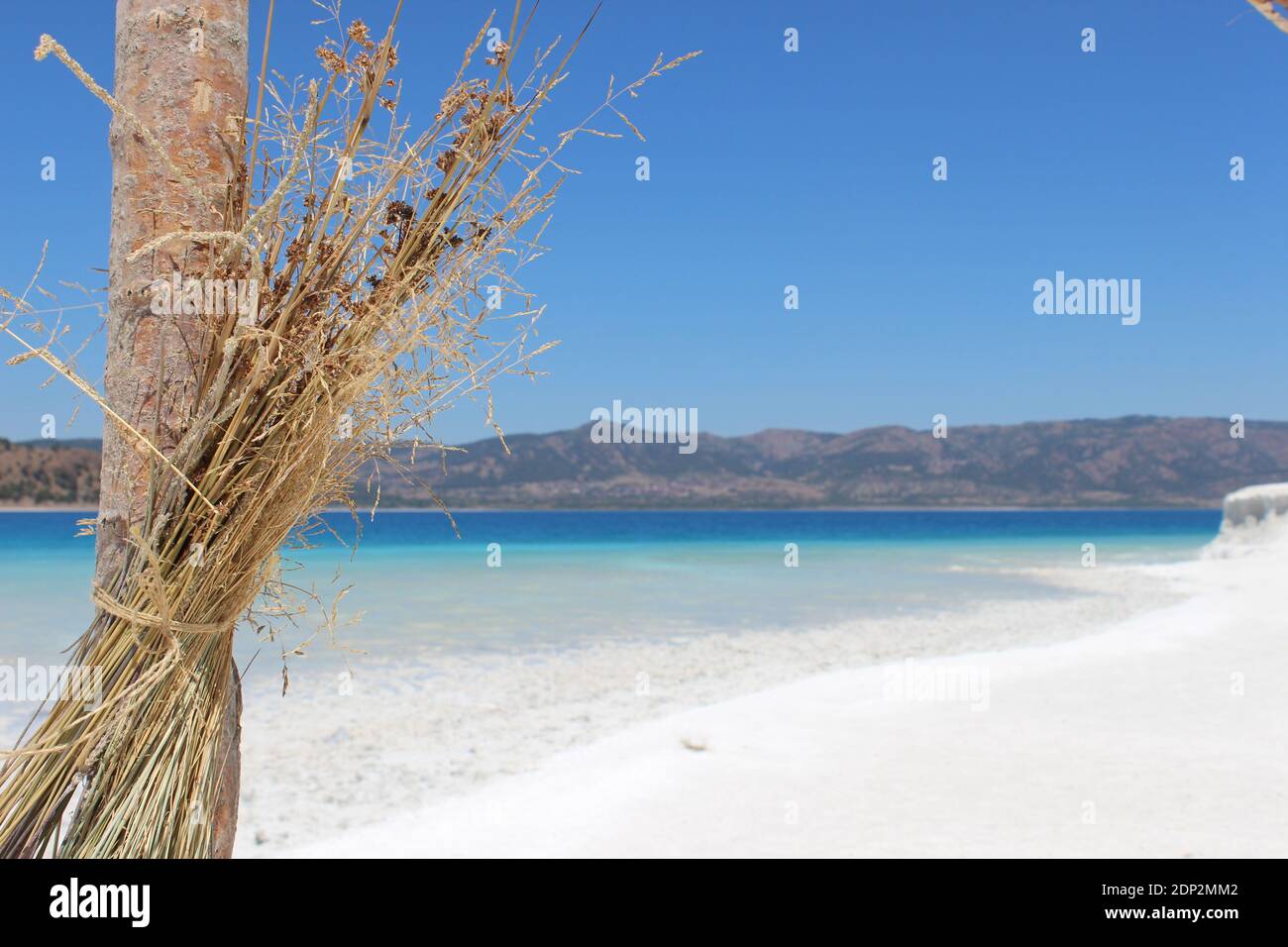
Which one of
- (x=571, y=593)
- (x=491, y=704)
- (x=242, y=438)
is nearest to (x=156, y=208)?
(x=242, y=438)

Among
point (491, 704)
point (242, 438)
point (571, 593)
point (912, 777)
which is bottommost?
point (571, 593)

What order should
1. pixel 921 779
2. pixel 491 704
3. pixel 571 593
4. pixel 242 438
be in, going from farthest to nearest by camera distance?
1. pixel 571 593
2. pixel 491 704
3. pixel 921 779
4. pixel 242 438

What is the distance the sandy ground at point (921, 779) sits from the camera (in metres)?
4.02

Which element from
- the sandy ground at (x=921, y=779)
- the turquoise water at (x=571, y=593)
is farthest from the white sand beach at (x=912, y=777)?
the turquoise water at (x=571, y=593)

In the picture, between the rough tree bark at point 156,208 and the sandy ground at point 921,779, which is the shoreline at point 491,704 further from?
the rough tree bark at point 156,208

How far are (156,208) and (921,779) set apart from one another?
4.64 meters

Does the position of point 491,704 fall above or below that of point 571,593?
above

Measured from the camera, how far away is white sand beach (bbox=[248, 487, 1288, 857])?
4.04m

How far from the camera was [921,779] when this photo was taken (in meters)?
4.86

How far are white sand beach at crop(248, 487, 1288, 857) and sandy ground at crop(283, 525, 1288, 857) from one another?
0.02m

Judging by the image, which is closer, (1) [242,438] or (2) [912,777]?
(1) [242,438]

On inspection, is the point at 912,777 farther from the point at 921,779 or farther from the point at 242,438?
the point at 242,438

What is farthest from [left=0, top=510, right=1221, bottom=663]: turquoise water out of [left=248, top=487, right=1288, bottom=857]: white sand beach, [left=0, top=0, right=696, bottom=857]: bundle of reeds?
[left=248, top=487, right=1288, bottom=857]: white sand beach
